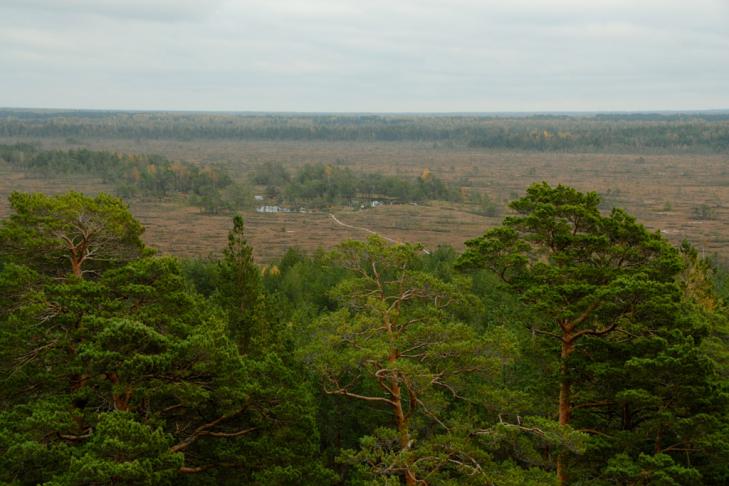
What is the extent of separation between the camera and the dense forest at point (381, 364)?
42.3 ft

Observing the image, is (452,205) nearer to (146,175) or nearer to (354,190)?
(354,190)

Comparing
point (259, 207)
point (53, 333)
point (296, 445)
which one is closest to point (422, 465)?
point (296, 445)

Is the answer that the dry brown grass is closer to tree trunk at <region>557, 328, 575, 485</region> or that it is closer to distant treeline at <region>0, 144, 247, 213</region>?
distant treeline at <region>0, 144, 247, 213</region>

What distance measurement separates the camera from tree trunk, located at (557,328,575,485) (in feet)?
49.5

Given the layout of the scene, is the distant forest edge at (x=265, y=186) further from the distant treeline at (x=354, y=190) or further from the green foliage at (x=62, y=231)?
the green foliage at (x=62, y=231)

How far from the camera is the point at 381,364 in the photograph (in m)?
13.8

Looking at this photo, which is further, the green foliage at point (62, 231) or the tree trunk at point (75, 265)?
the tree trunk at point (75, 265)

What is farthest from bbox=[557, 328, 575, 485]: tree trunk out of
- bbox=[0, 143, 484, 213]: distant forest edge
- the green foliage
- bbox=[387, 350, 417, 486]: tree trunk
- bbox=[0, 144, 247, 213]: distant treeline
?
bbox=[0, 144, 247, 213]: distant treeline

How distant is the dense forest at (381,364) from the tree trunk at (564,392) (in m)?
0.05

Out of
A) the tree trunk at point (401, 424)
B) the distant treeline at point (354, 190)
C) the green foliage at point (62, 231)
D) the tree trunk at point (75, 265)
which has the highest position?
the green foliage at point (62, 231)

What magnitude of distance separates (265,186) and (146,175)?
1802 cm

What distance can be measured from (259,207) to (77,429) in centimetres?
8789

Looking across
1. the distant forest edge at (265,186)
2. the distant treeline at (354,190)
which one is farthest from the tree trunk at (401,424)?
the distant treeline at (354,190)

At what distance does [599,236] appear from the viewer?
15.0 meters
